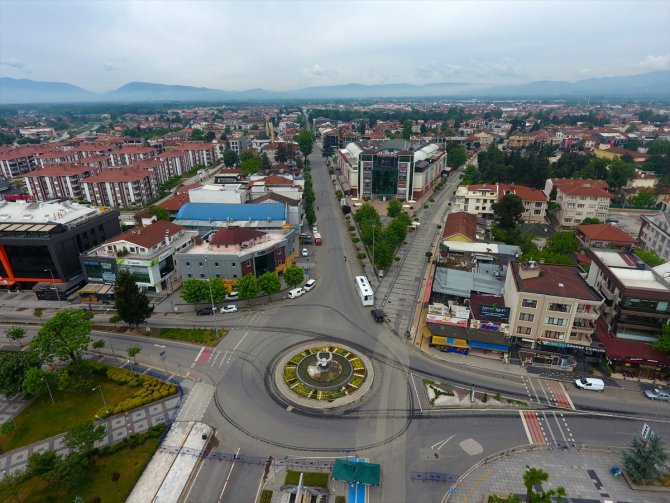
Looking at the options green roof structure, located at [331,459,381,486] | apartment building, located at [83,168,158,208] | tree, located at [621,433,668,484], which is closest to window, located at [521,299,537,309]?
tree, located at [621,433,668,484]

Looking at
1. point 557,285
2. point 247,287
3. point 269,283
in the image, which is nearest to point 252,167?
point 269,283

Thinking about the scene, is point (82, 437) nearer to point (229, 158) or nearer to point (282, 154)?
point (229, 158)

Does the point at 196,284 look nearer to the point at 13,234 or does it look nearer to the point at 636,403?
the point at 13,234

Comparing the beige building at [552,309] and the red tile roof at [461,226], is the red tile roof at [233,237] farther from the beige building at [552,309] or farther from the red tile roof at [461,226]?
the beige building at [552,309]

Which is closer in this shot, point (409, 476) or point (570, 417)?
point (409, 476)

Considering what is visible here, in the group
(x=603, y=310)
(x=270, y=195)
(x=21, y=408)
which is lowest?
(x=21, y=408)

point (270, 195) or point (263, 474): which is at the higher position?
point (270, 195)

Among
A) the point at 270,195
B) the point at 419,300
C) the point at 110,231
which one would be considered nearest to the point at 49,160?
the point at 110,231
